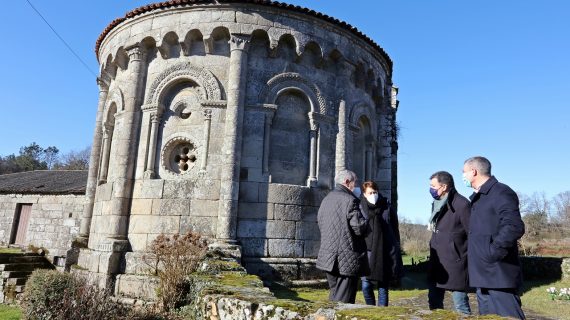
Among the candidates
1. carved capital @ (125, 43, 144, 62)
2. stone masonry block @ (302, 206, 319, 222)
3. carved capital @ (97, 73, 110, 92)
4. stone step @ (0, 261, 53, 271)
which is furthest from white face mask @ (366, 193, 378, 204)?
stone step @ (0, 261, 53, 271)

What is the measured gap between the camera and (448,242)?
4180mm

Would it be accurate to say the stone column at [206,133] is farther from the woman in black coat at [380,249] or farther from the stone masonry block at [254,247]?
the woman in black coat at [380,249]

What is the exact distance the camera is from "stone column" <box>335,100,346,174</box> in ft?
32.0

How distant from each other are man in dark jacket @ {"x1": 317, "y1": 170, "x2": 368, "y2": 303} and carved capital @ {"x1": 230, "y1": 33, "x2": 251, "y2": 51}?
19.2ft

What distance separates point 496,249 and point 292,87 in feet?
22.4

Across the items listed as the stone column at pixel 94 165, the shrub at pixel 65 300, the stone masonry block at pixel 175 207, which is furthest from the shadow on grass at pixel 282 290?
the stone column at pixel 94 165

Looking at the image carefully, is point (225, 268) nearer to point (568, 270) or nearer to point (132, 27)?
point (132, 27)

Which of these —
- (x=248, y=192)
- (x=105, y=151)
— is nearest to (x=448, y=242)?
(x=248, y=192)

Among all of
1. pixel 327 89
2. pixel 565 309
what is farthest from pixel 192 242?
pixel 565 309

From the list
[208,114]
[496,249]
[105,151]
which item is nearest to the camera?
[496,249]

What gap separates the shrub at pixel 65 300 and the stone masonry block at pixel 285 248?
3.21 meters

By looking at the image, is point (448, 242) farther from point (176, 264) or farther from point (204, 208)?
point (204, 208)

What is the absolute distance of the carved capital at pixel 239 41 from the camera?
29.9ft

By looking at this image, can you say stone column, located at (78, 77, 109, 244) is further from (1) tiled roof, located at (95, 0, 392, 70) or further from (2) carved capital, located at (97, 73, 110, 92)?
(1) tiled roof, located at (95, 0, 392, 70)
